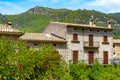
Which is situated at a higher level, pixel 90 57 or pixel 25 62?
pixel 25 62

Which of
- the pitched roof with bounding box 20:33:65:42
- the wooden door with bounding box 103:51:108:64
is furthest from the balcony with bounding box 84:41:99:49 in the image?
the pitched roof with bounding box 20:33:65:42

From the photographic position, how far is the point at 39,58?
79.9ft

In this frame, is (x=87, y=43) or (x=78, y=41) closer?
(x=78, y=41)

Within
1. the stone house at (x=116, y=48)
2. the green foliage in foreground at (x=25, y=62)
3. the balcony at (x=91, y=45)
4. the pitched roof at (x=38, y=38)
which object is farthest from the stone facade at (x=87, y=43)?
the green foliage in foreground at (x=25, y=62)

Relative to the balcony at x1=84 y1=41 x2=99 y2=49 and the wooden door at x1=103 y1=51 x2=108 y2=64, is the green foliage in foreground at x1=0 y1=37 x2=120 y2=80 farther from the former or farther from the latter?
the wooden door at x1=103 y1=51 x2=108 y2=64

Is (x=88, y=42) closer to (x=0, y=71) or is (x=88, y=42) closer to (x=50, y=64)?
(x=50, y=64)

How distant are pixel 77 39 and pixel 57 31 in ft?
10.2

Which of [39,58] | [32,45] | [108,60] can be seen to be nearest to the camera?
[39,58]

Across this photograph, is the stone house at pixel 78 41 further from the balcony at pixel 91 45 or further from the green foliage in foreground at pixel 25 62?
the green foliage in foreground at pixel 25 62

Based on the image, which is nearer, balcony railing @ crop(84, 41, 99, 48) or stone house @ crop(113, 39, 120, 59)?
balcony railing @ crop(84, 41, 99, 48)

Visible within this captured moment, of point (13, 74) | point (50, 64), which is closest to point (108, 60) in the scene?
point (50, 64)

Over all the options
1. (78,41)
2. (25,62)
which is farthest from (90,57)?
(25,62)

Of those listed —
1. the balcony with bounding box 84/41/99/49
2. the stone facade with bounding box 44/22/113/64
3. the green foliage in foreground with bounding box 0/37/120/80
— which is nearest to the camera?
the green foliage in foreground with bounding box 0/37/120/80

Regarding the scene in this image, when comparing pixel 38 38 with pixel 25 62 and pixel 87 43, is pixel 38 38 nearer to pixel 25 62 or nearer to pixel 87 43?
pixel 87 43
